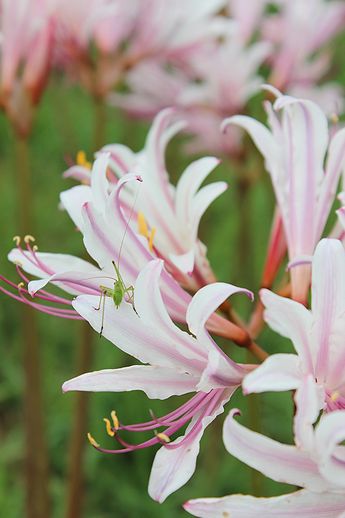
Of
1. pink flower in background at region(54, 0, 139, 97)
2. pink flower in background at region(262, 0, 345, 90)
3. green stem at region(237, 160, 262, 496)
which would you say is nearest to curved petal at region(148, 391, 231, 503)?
pink flower in background at region(54, 0, 139, 97)

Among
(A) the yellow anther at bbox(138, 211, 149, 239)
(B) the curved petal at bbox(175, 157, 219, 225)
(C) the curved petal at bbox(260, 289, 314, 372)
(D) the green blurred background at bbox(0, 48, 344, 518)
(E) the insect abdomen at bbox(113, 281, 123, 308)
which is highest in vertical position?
(B) the curved petal at bbox(175, 157, 219, 225)

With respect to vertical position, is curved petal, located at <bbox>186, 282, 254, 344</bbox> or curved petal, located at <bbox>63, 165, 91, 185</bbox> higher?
curved petal, located at <bbox>63, 165, 91, 185</bbox>

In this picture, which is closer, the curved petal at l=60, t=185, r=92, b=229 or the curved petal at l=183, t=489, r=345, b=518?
the curved petal at l=183, t=489, r=345, b=518

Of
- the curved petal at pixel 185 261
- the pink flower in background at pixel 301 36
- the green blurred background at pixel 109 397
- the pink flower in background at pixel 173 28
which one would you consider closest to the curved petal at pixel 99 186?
the curved petal at pixel 185 261

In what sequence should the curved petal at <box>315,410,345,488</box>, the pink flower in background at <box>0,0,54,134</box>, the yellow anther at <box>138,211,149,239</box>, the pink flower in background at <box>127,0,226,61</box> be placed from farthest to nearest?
1. the pink flower in background at <box>127,0,226,61</box>
2. the pink flower in background at <box>0,0,54,134</box>
3. the yellow anther at <box>138,211,149,239</box>
4. the curved petal at <box>315,410,345,488</box>

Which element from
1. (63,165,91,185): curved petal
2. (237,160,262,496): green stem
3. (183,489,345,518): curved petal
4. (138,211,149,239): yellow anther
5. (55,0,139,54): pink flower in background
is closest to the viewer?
(183,489,345,518): curved petal

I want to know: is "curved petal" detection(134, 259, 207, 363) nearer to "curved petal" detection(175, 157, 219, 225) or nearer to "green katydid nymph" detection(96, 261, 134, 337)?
"green katydid nymph" detection(96, 261, 134, 337)

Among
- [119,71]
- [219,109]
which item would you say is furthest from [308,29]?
[119,71]

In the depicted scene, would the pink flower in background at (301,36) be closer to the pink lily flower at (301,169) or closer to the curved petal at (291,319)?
the pink lily flower at (301,169)
